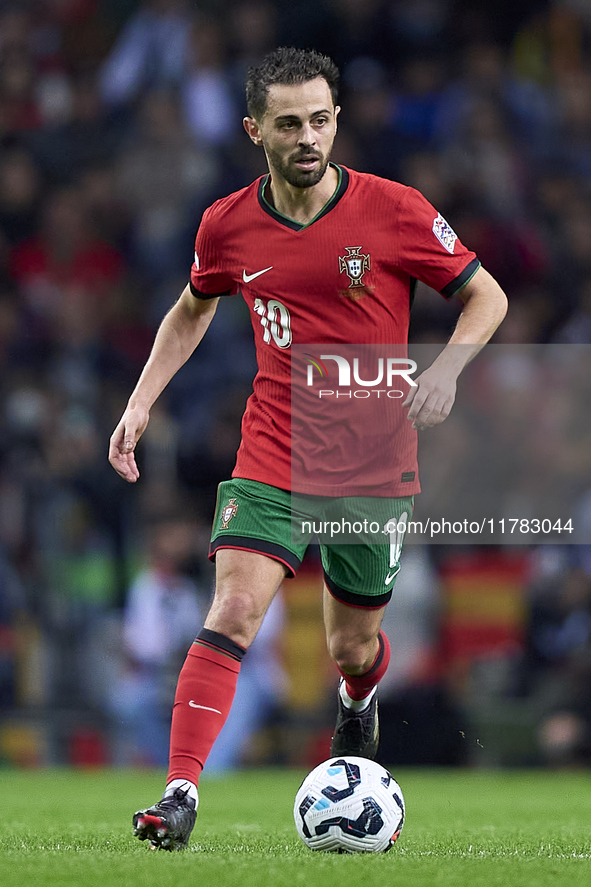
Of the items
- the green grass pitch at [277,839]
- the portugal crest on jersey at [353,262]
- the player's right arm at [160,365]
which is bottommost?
the green grass pitch at [277,839]

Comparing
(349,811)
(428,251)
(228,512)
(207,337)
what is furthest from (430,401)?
(207,337)

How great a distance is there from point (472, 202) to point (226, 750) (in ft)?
15.4

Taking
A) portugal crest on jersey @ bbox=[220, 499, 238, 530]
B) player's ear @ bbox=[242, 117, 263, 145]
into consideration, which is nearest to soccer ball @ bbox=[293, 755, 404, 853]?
portugal crest on jersey @ bbox=[220, 499, 238, 530]

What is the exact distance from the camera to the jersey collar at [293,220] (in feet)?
14.4

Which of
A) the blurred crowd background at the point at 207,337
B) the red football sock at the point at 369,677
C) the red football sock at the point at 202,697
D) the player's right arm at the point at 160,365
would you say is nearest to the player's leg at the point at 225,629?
the red football sock at the point at 202,697

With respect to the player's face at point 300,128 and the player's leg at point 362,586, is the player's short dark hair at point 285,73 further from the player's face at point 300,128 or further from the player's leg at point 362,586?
the player's leg at point 362,586

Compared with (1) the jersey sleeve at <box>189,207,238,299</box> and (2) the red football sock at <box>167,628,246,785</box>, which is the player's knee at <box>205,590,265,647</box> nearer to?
(2) the red football sock at <box>167,628,246,785</box>

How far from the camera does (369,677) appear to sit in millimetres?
4969

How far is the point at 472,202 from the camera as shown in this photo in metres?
10.2

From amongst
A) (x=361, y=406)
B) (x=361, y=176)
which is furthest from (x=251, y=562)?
(x=361, y=176)

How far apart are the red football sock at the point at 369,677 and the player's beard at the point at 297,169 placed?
1.80 m

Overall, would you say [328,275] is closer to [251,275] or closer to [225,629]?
[251,275]

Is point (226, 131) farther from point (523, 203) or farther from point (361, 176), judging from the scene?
point (361, 176)

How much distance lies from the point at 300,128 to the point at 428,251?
1.95 ft
